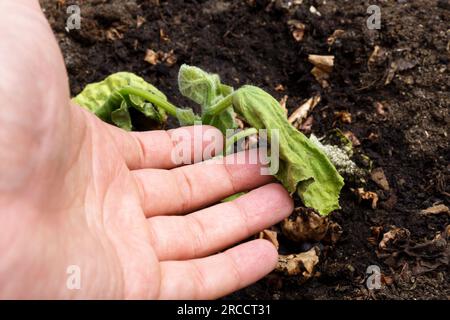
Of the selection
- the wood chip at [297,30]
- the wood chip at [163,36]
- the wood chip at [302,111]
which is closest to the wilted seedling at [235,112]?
the wood chip at [302,111]

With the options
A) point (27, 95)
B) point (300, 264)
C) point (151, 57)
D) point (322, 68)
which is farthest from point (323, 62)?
point (27, 95)

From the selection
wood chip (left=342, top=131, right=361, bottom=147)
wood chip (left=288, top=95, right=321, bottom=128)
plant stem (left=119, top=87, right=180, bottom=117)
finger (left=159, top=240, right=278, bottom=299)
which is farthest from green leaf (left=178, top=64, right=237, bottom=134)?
finger (left=159, top=240, right=278, bottom=299)

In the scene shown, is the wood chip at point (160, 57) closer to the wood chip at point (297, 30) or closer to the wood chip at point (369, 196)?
the wood chip at point (297, 30)

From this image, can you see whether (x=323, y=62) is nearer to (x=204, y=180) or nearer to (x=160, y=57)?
(x=160, y=57)

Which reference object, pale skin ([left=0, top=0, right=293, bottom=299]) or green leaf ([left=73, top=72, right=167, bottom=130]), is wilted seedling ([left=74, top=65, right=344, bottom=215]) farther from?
pale skin ([left=0, top=0, right=293, bottom=299])
